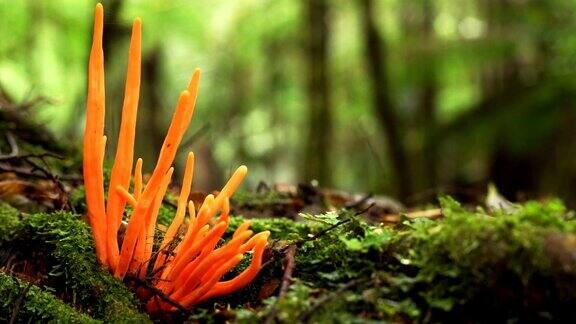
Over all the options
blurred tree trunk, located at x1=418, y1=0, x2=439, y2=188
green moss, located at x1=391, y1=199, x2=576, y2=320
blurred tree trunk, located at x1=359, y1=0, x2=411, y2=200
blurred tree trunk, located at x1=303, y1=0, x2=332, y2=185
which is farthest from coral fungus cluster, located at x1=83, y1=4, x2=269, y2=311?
blurred tree trunk, located at x1=418, y1=0, x2=439, y2=188

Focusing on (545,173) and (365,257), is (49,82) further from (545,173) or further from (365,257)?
(365,257)

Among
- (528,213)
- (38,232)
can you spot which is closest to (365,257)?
(528,213)

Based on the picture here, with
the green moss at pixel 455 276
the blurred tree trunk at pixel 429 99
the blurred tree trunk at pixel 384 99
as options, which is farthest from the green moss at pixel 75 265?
the blurred tree trunk at pixel 429 99

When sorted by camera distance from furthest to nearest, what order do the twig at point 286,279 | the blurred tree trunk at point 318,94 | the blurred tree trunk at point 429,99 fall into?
the blurred tree trunk at point 429,99 → the blurred tree trunk at point 318,94 → the twig at point 286,279

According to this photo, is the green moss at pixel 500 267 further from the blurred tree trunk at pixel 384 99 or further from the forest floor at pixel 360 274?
the blurred tree trunk at pixel 384 99

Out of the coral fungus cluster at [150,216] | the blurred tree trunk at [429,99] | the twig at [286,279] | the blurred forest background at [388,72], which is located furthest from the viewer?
the blurred tree trunk at [429,99]

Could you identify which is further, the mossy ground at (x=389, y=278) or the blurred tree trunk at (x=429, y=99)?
the blurred tree trunk at (x=429, y=99)

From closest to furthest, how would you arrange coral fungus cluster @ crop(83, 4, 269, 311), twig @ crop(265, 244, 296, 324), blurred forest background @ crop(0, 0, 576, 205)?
twig @ crop(265, 244, 296, 324)
coral fungus cluster @ crop(83, 4, 269, 311)
blurred forest background @ crop(0, 0, 576, 205)

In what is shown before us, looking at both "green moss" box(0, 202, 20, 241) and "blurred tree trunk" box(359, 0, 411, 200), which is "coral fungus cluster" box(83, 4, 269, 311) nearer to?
"green moss" box(0, 202, 20, 241)
